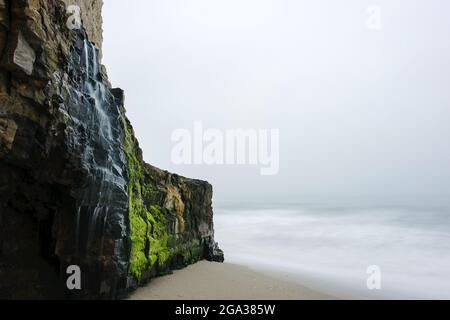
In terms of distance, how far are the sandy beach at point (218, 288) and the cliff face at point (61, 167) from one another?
815 millimetres

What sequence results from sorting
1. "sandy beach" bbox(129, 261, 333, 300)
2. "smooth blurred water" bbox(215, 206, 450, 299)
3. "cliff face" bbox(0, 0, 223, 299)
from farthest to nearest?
"smooth blurred water" bbox(215, 206, 450, 299) < "sandy beach" bbox(129, 261, 333, 300) < "cliff face" bbox(0, 0, 223, 299)

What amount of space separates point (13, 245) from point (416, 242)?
29669mm

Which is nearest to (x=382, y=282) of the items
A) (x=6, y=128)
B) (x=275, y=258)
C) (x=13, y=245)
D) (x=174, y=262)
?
(x=275, y=258)

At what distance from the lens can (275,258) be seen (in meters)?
22.8

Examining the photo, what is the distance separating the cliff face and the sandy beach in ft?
2.67

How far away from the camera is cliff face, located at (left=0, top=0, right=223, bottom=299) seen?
6031mm

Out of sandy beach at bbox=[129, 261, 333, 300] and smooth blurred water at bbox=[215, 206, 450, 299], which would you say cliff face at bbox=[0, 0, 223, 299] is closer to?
sandy beach at bbox=[129, 261, 333, 300]

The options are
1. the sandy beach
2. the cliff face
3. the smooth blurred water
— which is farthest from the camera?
A: the smooth blurred water

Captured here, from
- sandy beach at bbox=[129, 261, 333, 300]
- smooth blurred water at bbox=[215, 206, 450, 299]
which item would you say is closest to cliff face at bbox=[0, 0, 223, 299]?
sandy beach at bbox=[129, 261, 333, 300]

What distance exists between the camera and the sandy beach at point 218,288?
973cm

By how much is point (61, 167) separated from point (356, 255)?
21731 millimetres

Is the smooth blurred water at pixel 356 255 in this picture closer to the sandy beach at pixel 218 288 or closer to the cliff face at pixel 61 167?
the sandy beach at pixel 218 288

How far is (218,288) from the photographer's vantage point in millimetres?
10812

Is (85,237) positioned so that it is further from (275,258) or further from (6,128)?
(275,258)
